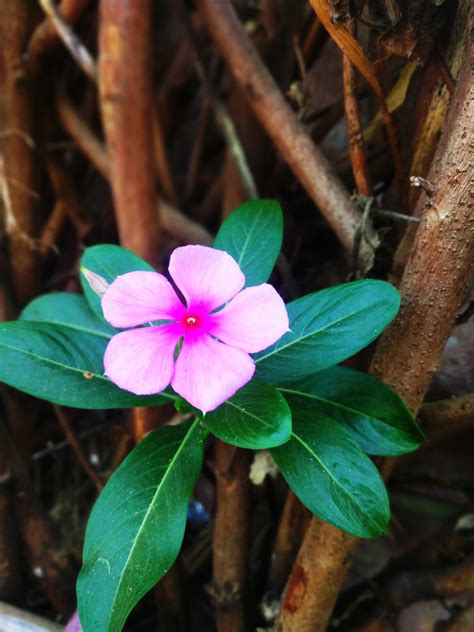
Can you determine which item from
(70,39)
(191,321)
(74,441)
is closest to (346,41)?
(191,321)

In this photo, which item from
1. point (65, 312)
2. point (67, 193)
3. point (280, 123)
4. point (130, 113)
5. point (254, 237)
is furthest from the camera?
point (67, 193)

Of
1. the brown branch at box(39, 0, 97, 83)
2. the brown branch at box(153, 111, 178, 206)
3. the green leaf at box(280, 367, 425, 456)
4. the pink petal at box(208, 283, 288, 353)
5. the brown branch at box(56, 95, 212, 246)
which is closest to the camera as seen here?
the pink petal at box(208, 283, 288, 353)

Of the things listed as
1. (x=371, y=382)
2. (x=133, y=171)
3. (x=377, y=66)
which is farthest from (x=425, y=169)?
(x=133, y=171)

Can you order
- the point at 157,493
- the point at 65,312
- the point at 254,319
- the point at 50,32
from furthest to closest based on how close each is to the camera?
the point at 50,32 < the point at 65,312 < the point at 157,493 < the point at 254,319

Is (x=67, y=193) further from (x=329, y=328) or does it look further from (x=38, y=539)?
(x=329, y=328)

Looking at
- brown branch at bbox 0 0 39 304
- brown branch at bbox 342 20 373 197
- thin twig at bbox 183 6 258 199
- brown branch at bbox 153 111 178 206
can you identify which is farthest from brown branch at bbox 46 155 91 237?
brown branch at bbox 342 20 373 197

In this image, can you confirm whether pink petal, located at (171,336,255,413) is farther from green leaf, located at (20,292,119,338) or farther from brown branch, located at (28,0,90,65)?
brown branch, located at (28,0,90,65)
